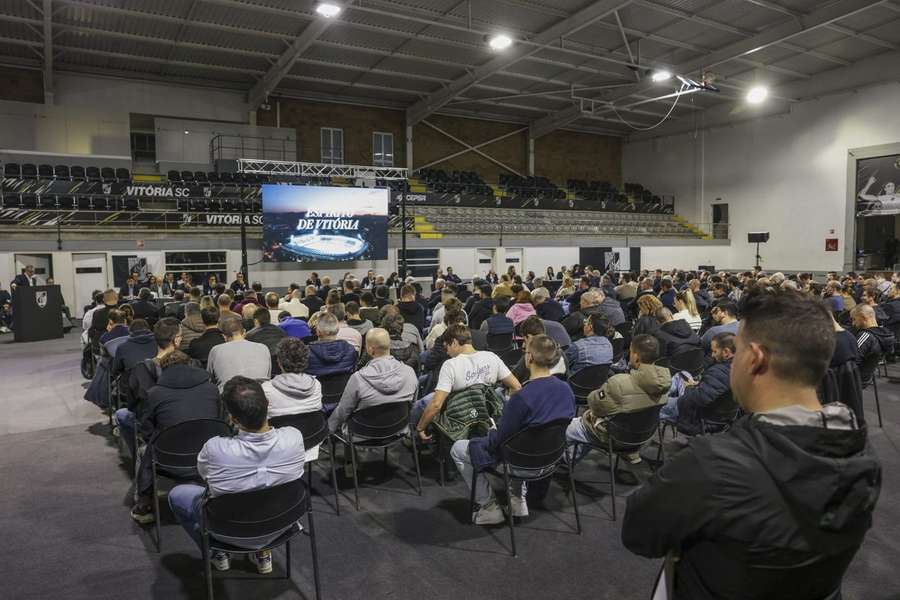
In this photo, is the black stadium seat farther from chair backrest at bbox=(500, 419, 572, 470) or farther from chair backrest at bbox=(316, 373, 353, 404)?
chair backrest at bbox=(500, 419, 572, 470)

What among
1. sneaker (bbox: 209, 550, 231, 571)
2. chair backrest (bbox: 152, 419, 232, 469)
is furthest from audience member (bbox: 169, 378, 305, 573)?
chair backrest (bbox: 152, 419, 232, 469)

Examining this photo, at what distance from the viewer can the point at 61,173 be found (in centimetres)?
1536

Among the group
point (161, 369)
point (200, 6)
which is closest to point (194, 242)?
point (200, 6)

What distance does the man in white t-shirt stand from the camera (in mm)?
3588

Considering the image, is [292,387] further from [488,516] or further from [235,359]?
[488,516]

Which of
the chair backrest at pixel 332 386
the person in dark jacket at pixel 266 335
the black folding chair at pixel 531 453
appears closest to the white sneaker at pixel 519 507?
the black folding chair at pixel 531 453

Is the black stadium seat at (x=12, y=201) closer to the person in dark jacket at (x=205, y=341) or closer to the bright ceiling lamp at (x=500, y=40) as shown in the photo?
the person in dark jacket at (x=205, y=341)

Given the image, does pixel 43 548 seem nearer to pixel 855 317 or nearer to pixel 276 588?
pixel 276 588

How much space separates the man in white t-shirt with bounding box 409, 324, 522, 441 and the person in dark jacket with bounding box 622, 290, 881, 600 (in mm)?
2407

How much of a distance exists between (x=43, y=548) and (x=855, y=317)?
649cm

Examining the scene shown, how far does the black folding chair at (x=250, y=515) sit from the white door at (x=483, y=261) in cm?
1599

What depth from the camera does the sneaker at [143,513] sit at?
3.48 metres

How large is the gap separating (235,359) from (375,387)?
4.27ft

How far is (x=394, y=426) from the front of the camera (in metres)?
3.77
